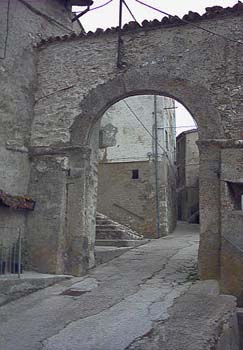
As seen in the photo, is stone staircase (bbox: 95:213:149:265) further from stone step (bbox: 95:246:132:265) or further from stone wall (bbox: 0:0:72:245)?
stone wall (bbox: 0:0:72:245)

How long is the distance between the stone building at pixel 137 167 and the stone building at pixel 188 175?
6.46 m

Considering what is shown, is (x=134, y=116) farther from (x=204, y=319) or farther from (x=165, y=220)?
(x=204, y=319)

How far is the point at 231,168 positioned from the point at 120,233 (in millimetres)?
6352

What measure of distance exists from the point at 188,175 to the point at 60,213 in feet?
59.1

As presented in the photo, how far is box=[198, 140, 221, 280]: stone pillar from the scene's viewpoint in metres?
7.48

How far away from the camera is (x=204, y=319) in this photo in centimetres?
520

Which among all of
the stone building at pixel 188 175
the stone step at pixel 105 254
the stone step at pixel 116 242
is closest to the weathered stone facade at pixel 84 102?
the stone step at pixel 105 254

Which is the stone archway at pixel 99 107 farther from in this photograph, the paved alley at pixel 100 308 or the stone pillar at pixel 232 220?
the paved alley at pixel 100 308

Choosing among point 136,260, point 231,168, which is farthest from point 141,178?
point 231,168

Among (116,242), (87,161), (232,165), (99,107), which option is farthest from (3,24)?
(116,242)

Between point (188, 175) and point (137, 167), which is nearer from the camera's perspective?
point (137, 167)

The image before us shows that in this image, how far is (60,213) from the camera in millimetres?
8594

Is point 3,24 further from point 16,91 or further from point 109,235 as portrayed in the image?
point 109,235

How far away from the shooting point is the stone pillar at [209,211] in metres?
7.48
